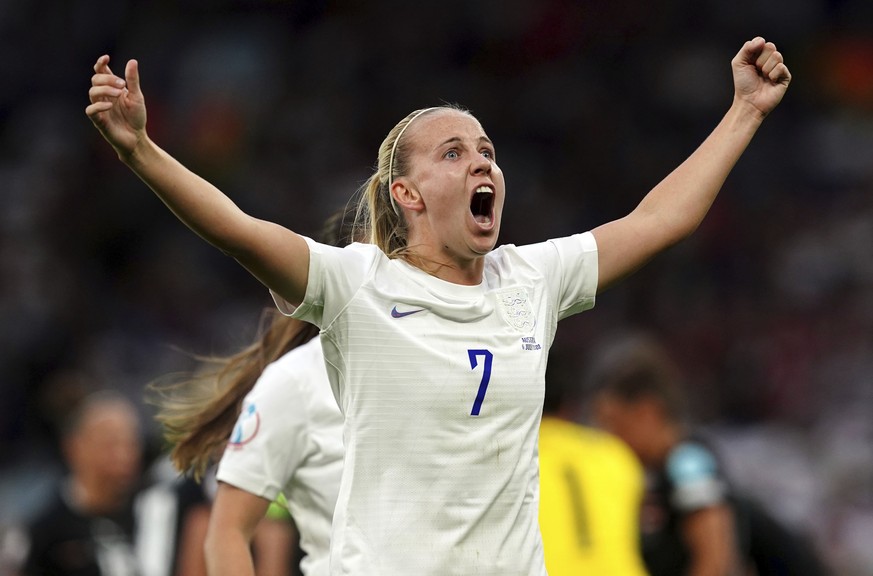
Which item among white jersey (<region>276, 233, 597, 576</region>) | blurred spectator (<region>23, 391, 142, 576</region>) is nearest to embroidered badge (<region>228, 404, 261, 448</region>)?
white jersey (<region>276, 233, 597, 576</region>)

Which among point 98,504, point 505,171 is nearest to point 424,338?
point 98,504

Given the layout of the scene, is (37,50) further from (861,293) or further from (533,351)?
(533,351)

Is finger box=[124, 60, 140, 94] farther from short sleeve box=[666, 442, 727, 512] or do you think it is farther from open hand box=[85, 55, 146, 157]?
short sleeve box=[666, 442, 727, 512]

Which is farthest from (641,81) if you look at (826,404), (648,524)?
(648,524)

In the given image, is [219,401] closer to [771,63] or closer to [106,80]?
[106,80]

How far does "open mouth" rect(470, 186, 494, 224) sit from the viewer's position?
3412mm

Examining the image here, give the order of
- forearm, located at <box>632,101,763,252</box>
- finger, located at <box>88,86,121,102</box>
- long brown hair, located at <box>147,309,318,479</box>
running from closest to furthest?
1. finger, located at <box>88,86,121,102</box>
2. forearm, located at <box>632,101,763,252</box>
3. long brown hair, located at <box>147,309,318,479</box>

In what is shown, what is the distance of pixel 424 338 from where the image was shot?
326 centimetres

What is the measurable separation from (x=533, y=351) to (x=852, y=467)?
9374 mm

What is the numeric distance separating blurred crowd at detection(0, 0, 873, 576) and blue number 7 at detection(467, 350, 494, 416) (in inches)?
349

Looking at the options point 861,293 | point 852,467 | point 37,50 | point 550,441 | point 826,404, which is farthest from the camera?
point 37,50

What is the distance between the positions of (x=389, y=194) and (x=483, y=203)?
299 mm

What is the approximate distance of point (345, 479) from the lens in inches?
129

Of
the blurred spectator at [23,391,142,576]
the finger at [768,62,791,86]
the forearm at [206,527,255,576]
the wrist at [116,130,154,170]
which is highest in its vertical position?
the finger at [768,62,791,86]
